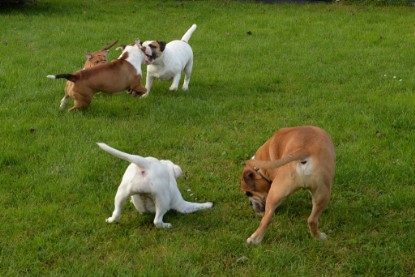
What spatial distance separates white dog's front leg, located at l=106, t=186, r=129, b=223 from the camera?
4745 millimetres

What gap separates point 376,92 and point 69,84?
14.9ft

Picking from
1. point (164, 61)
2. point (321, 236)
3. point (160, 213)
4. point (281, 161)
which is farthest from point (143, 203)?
point (164, 61)

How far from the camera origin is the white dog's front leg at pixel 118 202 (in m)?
4.75

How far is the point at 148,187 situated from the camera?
4.67m

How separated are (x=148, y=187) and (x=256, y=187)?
1.03 m

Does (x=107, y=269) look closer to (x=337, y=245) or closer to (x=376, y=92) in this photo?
(x=337, y=245)

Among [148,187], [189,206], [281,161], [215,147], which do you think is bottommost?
[215,147]

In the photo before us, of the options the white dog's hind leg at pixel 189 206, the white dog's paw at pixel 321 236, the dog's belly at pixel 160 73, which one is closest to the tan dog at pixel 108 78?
the dog's belly at pixel 160 73

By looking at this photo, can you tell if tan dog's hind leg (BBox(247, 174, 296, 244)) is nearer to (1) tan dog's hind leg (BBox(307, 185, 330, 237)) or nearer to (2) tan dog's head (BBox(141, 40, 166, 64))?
(1) tan dog's hind leg (BBox(307, 185, 330, 237))

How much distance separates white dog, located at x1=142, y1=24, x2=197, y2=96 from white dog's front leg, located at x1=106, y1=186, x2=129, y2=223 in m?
3.93

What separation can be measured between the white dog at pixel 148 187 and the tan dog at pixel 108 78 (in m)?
2.81

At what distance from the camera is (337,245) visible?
4734 mm

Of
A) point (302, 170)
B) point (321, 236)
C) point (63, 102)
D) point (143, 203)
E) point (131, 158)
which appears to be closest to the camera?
point (302, 170)

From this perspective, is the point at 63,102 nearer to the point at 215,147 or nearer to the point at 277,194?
the point at 215,147
